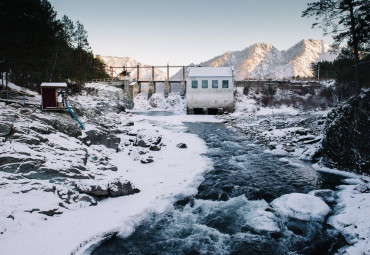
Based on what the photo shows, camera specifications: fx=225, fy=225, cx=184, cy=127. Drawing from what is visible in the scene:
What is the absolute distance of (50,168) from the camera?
22.5 feet

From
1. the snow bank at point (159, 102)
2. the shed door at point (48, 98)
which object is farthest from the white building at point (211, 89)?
the shed door at point (48, 98)

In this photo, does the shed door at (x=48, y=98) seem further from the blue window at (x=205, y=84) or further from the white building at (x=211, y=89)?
the blue window at (x=205, y=84)

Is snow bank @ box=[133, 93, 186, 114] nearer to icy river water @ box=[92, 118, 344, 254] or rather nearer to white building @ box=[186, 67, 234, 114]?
white building @ box=[186, 67, 234, 114]

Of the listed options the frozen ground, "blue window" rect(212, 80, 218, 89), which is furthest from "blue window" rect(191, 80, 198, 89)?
the frozen ground

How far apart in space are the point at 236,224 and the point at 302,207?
1947mm

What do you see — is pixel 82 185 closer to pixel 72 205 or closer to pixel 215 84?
pixel 72 205

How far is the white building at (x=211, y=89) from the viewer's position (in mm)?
32281

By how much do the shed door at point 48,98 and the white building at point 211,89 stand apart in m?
21.9

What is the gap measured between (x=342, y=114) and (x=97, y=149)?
1038 cm

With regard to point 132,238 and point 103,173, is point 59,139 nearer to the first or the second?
point 103,173

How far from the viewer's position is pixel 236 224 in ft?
18.3

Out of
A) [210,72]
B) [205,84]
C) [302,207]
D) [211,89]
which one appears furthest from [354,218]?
[210,72]

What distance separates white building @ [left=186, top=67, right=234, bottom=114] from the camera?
32.3m

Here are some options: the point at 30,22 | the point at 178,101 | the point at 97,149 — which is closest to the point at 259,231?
the point at 97,149
